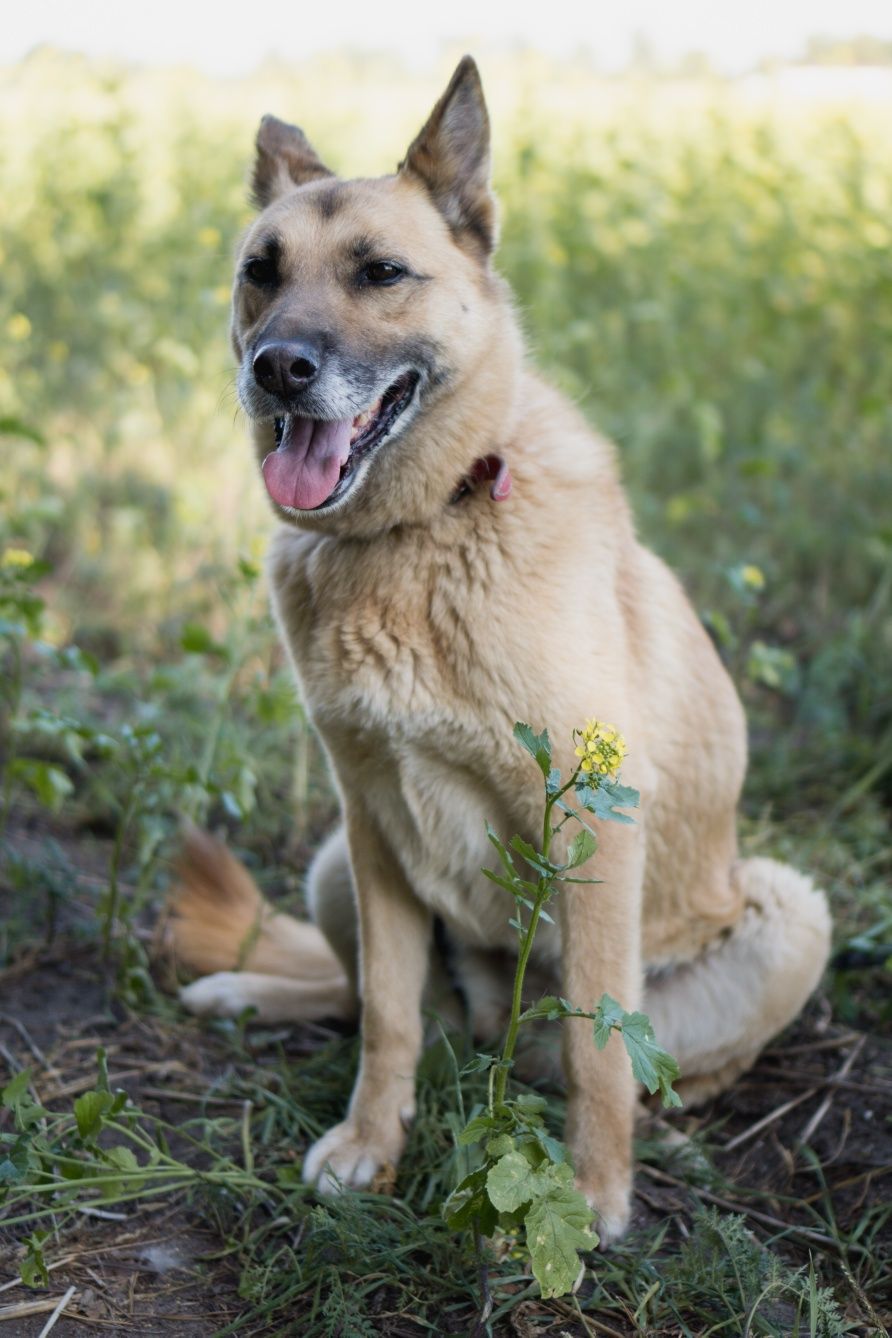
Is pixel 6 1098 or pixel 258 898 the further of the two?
pixel 258 898

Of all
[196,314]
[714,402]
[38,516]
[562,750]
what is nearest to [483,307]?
[562,750]

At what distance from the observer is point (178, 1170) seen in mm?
2119

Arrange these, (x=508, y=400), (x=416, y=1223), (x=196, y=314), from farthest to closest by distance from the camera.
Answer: (x=196, y=314) < (x=508, y=400) < (x=416, y=1223)

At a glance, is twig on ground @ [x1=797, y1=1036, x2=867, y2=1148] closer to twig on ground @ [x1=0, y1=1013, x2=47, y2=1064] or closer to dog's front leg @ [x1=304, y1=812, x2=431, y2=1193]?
dog's front leg @ [x1=304, y1=812, x2=431, y2=1193]

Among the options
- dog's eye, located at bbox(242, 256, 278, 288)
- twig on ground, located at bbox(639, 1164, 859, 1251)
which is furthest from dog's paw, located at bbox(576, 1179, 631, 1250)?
dog's eye, located at bbox(242, 256, 278, 288)

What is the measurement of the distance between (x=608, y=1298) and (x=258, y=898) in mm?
1325

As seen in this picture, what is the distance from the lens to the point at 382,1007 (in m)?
2.50

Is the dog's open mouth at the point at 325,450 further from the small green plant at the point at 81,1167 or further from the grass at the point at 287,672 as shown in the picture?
the small green plant at the point at 81,1167

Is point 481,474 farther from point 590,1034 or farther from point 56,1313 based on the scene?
point 56,1313

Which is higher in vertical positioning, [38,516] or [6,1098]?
[38,516]

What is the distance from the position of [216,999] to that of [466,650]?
1200mm

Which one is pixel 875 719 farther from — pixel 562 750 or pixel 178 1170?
pixel 178 1170

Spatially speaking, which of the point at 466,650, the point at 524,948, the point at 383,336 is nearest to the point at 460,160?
the point at 383,336

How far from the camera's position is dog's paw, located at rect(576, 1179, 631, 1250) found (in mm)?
2225
